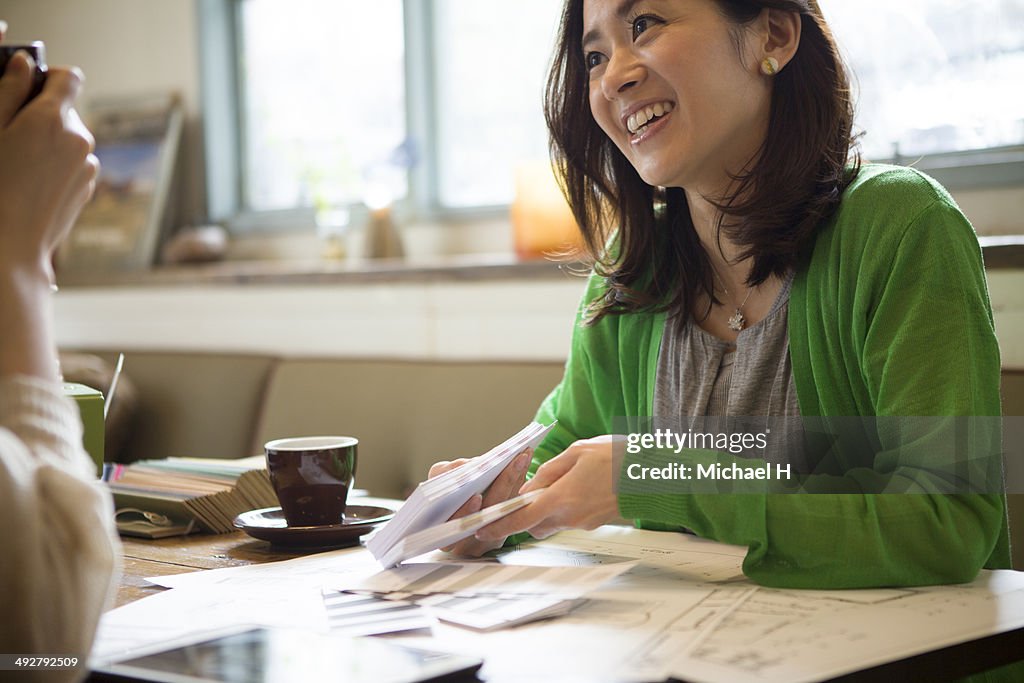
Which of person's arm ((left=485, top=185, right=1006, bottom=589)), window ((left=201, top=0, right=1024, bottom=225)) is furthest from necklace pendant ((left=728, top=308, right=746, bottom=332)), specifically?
window ((left=201, top=0, right=1024, bottom=225))

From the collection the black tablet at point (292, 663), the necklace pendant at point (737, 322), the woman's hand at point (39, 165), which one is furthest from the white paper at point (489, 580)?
the necklace pendant at point (737, 322)

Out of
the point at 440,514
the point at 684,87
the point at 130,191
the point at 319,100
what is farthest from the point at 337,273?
the point at 440,514

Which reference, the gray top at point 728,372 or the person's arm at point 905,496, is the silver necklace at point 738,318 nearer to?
the gray top at point 728,372

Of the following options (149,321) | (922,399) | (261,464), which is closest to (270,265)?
(149,321)

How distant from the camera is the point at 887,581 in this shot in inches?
41.1

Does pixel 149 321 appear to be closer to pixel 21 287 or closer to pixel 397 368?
pixel 397 368

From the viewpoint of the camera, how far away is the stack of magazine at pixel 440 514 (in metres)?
1.10

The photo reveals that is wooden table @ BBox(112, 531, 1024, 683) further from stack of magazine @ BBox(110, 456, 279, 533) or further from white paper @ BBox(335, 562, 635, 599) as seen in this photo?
white paper @ BBox(335, 562, 635, 599)

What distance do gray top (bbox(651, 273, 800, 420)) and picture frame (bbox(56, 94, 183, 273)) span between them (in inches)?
103

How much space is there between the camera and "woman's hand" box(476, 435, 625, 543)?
113 centimetres

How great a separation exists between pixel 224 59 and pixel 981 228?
264cm

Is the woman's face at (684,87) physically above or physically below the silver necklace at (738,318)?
above

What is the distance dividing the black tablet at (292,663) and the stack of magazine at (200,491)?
0.56 metres

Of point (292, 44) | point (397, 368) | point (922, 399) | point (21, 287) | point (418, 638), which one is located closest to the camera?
point (21, 287)
